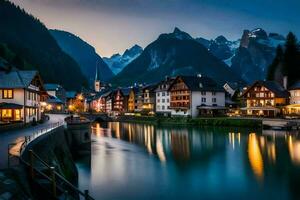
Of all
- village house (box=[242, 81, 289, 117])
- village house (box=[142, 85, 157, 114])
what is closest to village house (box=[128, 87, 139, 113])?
village house (box=[142, 85, 157, 114])

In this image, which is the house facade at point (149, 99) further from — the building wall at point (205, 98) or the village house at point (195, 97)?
the building wall at point (205, 98)

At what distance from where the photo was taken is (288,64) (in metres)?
125

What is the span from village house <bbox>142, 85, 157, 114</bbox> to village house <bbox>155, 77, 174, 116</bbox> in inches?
154

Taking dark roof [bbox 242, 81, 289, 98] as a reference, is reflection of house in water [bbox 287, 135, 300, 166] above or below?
below

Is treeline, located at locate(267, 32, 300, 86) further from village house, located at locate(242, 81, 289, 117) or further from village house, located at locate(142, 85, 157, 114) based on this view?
village house, located at locate(142, 85, 157, 114)

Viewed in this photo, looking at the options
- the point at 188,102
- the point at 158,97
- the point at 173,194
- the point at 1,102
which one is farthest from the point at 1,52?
the point at 173,194

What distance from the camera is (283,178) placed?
114 feet

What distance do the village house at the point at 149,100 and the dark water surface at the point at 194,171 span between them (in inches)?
3294

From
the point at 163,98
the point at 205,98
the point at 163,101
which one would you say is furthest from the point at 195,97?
the point at 163,98

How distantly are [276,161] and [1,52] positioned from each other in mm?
113809

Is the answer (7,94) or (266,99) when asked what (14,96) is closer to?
(7,94)

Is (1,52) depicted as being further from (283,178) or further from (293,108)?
(283,178)

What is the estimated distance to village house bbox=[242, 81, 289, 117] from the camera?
4242 inches

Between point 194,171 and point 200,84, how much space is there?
84.7 metres
